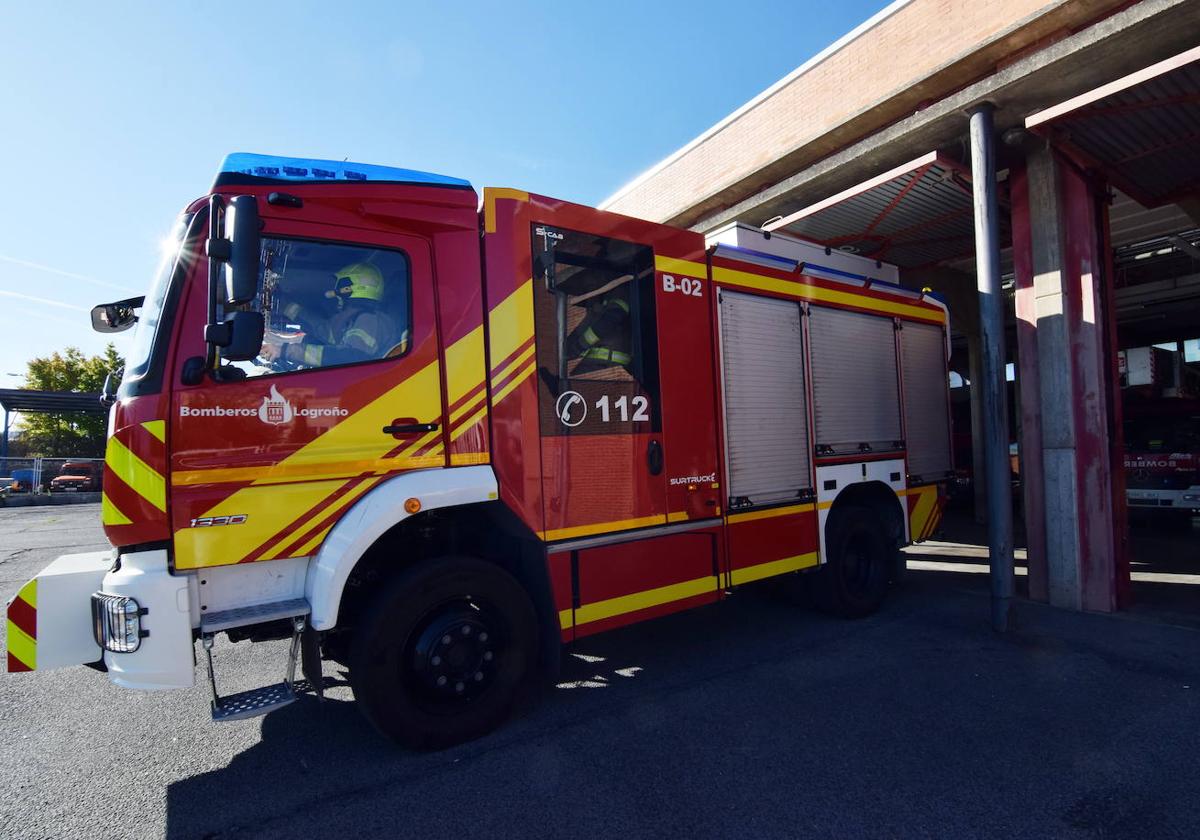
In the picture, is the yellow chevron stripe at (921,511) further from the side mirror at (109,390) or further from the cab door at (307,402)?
the side mirror at (109,390)

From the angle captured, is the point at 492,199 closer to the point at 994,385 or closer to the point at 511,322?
the point at 511,322

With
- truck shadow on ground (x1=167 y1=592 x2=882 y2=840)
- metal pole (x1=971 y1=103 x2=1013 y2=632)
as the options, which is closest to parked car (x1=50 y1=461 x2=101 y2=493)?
truck shadow on ground (x1=167 y1=592 x2=882 y2=840)

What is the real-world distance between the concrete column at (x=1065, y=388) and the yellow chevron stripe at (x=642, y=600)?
3.73 metres

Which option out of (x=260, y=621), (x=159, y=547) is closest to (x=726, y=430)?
(x=260, y=621)

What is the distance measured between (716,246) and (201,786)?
447cm

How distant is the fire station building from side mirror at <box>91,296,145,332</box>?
19.9ft

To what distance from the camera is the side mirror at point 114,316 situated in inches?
168

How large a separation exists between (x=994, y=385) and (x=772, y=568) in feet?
7.87

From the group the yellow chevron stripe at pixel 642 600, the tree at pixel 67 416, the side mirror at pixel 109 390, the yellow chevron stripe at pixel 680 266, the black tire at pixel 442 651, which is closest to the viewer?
the black tire at pixel 442 651

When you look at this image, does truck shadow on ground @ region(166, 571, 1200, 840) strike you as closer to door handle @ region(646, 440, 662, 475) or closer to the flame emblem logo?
door handle @ region(646, 440, 662, 475)

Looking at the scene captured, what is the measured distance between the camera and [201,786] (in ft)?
10.4

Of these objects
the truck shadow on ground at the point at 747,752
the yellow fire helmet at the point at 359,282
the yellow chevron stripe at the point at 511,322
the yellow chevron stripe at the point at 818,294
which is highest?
the yellow chevron stripe at the point at 818,294

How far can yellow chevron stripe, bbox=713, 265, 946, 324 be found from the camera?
4.95 m

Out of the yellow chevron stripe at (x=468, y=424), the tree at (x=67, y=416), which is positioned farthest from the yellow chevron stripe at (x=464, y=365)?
the tree at (x=67, y=416)
